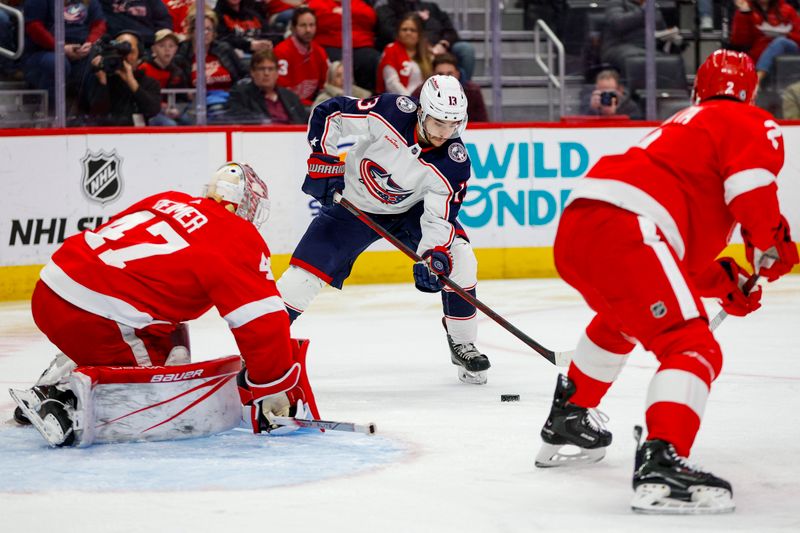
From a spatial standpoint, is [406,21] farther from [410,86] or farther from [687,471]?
[687,471]

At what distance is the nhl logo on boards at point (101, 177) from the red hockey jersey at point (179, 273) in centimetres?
365

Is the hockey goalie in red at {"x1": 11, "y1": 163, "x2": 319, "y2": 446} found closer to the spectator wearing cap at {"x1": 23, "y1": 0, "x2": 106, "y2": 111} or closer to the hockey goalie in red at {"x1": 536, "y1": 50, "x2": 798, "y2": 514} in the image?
the hockey goalie in red at {"x1": 536, "y1": 50, "x2": 798, "y2": 514}

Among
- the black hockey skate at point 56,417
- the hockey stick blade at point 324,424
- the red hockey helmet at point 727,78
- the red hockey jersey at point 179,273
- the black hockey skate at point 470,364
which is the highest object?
the red hockey helmet at point 727,78

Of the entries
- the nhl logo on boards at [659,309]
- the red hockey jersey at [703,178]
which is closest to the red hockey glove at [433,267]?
the red hockey jersey at [703,178]

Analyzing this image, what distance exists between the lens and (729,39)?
26.7ft

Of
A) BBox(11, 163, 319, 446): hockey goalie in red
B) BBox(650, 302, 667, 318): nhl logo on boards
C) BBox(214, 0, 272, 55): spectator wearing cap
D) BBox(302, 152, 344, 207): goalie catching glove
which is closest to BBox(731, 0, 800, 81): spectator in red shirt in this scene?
BBox(214, 0, 272, 55): spectator wearing cap

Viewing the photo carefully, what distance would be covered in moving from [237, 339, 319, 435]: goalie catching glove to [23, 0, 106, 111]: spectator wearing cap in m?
4.00

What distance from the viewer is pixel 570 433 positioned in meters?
3.15

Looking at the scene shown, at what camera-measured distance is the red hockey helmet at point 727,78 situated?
2.91m

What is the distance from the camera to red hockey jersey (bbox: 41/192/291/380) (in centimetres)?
333

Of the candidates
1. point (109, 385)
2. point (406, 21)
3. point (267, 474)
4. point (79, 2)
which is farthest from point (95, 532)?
point (406, 21)

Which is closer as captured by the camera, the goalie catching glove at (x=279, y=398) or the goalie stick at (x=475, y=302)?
the goalie catching glove at (x=279, y=398)

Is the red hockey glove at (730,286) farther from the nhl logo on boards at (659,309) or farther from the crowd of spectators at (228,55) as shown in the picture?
the crowd of spectators at (228,55)

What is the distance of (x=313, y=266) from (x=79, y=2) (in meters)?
3.30
